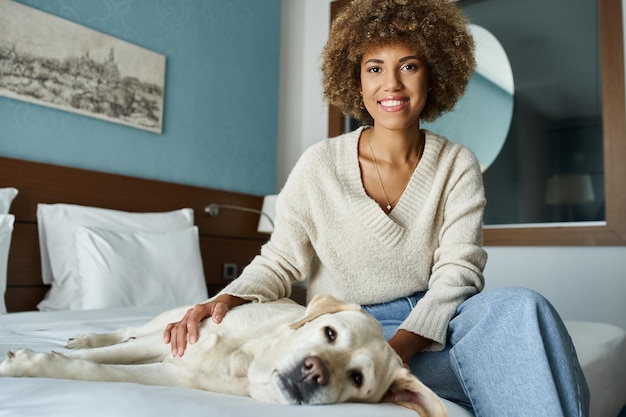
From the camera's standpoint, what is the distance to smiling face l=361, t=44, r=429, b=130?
1619 millimetres

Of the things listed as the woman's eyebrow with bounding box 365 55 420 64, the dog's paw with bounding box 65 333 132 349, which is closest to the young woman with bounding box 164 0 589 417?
the woman's eyebrow with bounding box 365 55 420 64

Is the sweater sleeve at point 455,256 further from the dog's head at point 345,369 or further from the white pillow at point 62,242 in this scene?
the white pillow at point 62,242

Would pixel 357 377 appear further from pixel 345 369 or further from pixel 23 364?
pixel 23 364

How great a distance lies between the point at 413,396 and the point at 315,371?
189mm

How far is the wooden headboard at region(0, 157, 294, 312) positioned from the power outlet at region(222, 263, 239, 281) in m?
0.02

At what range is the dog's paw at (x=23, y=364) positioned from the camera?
98 cm

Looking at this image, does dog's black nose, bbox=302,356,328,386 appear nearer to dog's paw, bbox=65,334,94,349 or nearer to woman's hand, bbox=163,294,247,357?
woman's hand, bbox=163,294,247,357

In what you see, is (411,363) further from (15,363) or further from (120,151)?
(120,151)

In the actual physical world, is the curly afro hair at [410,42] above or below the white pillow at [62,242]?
above

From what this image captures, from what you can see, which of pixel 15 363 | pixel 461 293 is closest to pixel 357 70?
pixel 461 293

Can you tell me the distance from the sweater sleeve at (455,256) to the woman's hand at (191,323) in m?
0.41

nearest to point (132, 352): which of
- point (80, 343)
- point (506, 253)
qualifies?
point (80, 343)

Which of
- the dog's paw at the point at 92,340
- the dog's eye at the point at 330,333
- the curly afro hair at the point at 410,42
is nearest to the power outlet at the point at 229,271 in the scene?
the curly afro hair at the point at 410,42

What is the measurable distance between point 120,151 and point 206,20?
1.11m
